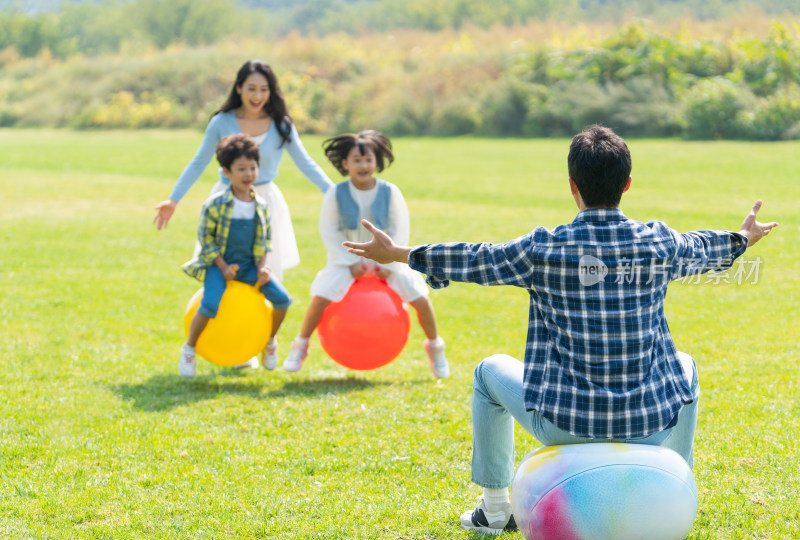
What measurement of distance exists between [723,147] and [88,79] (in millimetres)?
32991

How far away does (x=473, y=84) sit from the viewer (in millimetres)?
35656

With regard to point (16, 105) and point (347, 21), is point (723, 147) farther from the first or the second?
point (347, 21)

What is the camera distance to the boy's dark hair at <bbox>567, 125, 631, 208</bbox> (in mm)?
3477

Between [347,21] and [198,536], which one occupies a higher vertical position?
[347,21]

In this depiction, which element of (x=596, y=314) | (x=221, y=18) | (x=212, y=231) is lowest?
(x=212, y=231)

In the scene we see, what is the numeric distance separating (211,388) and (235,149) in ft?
5.40

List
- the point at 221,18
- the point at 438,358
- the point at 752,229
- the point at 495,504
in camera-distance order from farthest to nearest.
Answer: the point at 221,18 → the point at 438,358 → the point at 495,504 → the point at 752,229

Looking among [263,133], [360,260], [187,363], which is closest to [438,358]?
[360,260]

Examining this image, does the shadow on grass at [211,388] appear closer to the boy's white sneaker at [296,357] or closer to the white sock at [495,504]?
the boy's white sneaker at [296,357]

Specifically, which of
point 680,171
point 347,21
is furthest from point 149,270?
point 347,21

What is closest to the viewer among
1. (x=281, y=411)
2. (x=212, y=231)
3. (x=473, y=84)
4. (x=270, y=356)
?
(x=281, y=411)

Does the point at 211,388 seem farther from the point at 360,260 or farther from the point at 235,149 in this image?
the point at 235,149

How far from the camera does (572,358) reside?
348 cm

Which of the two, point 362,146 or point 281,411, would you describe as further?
point 362,146
